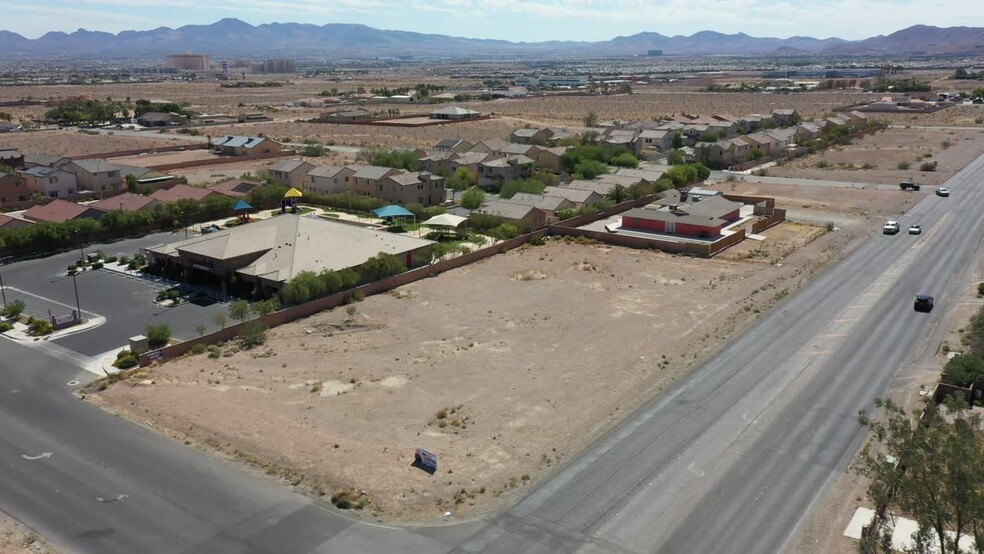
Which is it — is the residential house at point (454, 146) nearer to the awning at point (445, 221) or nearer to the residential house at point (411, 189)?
the residential house at point (411, 189)

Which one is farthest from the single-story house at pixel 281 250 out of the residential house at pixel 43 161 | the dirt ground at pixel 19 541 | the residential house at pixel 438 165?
the residential house at pixel 43 161

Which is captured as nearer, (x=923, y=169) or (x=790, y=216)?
(x=790, y=216)

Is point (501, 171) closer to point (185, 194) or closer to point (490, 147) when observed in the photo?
point (490, 147)

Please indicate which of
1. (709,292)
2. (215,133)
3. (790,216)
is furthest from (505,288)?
(215,133)

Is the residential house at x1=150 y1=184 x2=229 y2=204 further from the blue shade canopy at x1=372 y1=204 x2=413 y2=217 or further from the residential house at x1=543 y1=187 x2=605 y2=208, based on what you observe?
the residential house at x1=543 y1=187 x2=605 y2=208

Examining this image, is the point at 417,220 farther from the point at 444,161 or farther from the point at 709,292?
the point at 709,292

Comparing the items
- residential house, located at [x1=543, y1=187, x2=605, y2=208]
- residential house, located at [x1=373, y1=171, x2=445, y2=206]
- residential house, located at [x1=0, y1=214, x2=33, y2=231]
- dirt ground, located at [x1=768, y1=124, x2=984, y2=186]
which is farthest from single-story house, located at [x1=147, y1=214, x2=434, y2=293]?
dirt ground, located at [x1=768, y1=124, x2=984, y2=186]
